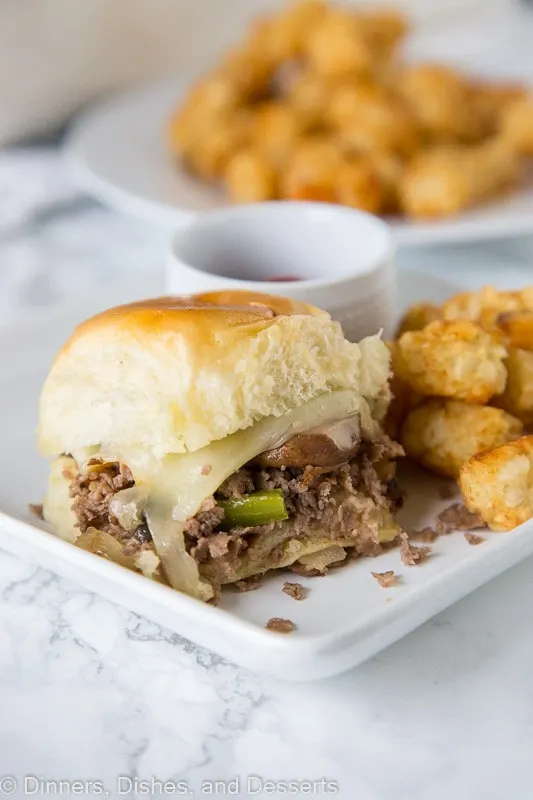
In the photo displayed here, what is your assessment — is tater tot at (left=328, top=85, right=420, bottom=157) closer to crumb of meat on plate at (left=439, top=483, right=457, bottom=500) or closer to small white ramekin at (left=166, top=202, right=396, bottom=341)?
small white ramekin at (left=166, top=202, right=396, bottom=341)

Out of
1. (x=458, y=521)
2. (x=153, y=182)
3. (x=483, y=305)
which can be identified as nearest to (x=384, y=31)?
(x=153, y=182)

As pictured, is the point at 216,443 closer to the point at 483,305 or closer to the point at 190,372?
the point at 190,372

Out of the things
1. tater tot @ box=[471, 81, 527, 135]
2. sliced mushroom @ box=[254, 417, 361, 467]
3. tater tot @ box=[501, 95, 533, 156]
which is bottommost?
tater tot @ box=[471, 81, 527, 135]

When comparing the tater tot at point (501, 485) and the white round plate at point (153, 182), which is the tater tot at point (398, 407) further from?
the white round plate at point (153, 182)

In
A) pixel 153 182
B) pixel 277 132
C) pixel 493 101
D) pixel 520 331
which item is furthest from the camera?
pixel 493 101

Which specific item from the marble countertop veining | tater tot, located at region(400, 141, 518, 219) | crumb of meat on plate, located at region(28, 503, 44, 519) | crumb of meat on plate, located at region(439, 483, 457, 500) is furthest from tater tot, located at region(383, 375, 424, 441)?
tater tot, located at region(400, 141, 518, 219)

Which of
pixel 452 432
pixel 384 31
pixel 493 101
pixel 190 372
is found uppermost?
pixel 190 372

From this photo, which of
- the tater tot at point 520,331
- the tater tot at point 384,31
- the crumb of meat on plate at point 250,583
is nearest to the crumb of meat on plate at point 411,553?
the crumb of meat on plate at point 250,583
